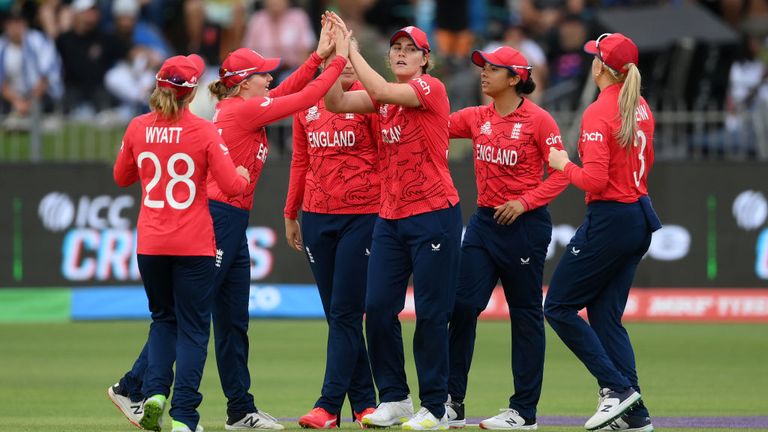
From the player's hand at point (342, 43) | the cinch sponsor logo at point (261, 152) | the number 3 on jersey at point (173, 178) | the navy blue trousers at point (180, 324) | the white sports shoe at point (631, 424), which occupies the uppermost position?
the player's hand at point (342, 43)

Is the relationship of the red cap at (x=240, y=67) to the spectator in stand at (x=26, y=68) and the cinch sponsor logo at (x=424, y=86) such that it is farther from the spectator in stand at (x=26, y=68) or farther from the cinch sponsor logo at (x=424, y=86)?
the spectator in stand at (x=26, y=68)

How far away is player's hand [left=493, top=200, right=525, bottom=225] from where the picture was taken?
913cm

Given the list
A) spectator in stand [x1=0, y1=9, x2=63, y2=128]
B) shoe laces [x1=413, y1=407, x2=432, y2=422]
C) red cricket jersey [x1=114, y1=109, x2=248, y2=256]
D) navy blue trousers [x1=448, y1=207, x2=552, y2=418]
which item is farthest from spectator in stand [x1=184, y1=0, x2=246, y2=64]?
shoe laces [x1=413, y1=407, x2=432, y2=422]

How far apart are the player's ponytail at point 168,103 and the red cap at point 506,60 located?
205 cm

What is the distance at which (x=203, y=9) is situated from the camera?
20.6 meters

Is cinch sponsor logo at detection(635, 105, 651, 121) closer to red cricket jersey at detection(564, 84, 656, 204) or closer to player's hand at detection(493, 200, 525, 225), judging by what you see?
red cricket jersey at detection(564, 84, 656, 204)

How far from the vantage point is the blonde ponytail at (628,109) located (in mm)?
8711

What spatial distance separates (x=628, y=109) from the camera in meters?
8.73

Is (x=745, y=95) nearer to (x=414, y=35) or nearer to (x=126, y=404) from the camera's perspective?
(x=414, y=35)

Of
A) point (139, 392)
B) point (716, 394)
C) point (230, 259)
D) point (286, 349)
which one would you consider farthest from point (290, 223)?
point (286, 349)

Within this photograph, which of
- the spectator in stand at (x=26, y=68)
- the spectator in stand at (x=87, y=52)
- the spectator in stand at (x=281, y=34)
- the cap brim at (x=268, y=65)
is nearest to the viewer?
the cap brim at (x=268, y=65)

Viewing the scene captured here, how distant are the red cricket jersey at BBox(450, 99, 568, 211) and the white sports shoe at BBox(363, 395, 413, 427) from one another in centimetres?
143

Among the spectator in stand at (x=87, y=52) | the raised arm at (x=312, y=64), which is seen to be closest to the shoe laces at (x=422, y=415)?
the raised arm at (x=312, y=64)

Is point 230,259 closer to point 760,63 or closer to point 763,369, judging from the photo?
point 763,369
